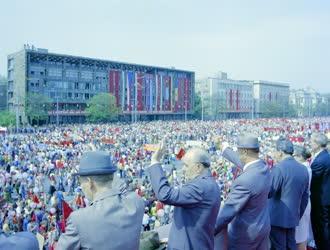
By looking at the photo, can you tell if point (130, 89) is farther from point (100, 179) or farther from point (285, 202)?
point (100, 179)

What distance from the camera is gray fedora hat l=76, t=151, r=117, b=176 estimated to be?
7.35 ft

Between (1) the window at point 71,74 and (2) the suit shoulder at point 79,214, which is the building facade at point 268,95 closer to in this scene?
(1) the window at point 71,74

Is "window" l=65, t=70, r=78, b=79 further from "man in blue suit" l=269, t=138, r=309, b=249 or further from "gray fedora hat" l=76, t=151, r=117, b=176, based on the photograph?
"gray fedora hat" l=76, t=151, r=117, b=176

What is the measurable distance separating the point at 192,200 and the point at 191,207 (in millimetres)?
71

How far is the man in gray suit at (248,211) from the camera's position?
308 centimetres

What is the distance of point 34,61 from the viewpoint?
61375 millimetres

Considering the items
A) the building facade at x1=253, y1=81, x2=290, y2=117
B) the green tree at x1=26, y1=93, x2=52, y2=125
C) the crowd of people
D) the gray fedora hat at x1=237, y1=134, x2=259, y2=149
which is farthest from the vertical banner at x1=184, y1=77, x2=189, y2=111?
the gray fedora hat at x1=237, y1=134, x2=259, y2=149

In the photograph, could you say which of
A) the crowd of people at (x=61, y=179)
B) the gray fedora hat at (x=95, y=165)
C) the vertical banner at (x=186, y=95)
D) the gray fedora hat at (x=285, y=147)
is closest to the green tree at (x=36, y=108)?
the crowd of people at (x=61, y=179)

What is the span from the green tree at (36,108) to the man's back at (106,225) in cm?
5446

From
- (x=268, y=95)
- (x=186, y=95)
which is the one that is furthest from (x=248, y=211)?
(x=268, y=95)

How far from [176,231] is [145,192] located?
11.1m

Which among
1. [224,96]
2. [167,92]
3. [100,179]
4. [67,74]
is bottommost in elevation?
[100,179]

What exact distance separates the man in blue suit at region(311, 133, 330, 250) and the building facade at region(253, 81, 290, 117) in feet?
353

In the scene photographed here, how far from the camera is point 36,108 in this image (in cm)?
5503
